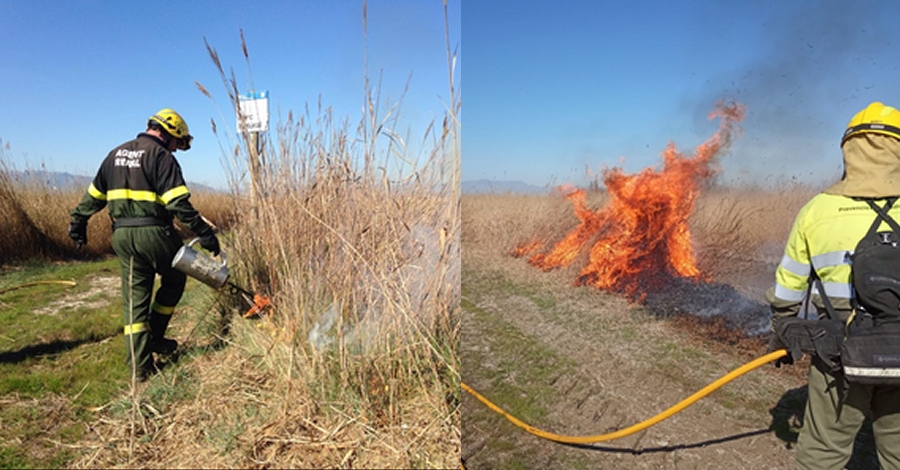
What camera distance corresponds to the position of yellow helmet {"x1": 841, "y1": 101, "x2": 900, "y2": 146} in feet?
8.48

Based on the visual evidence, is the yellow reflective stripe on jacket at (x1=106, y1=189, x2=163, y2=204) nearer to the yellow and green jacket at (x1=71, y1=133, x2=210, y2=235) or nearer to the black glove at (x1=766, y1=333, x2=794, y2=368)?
the yellow and green jacket at (x1=71, y1=133, x2=210, y2=235)

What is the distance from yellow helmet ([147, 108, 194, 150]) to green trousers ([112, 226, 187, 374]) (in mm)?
835

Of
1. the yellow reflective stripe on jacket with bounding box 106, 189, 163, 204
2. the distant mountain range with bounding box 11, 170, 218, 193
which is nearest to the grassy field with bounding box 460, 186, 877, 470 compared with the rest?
the yellow reflective stripe on jacket with bounding box 106, 189, 163, 204

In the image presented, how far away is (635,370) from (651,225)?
4107 mm

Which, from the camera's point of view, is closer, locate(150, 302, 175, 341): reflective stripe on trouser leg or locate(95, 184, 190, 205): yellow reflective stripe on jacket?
locate(95, 184, 190, 205): yellow reflective stripe on jacket

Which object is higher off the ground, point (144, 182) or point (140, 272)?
point (144, 182)

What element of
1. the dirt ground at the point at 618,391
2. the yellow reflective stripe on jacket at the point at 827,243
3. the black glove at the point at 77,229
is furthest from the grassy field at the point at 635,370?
the black glove at the point at 77,229

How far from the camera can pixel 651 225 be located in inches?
332

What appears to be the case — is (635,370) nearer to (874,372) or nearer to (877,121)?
(874,372)

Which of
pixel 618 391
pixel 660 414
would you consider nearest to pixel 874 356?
pixel 660 414

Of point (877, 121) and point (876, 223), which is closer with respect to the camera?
point (876, 223)

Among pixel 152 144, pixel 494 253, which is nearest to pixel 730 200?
pixel 494 253

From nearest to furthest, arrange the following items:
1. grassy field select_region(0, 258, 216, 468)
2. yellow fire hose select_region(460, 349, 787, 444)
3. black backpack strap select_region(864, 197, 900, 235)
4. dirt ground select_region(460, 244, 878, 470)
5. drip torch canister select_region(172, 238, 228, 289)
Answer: black backpack strap select_region(864, 197, 900, 235) → yellow fire hose select_region(460, 349, 787, 444) → grassy field select_region(0, 258, 216, 468) → dirt ground select_region(460, 244, 878, 470) → drip torch canister select_region(172, 238, 228, 289)

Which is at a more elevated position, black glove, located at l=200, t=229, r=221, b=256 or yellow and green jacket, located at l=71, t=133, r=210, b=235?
yellow and green jacket, located at l=71, t=133, r=210, b=235
